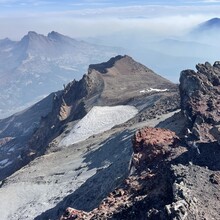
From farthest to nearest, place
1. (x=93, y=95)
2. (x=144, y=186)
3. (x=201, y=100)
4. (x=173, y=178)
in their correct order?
1. (x=93, y=95)
2. (x=201, y=100)
3. (x=144, y=186)
4. (x=173, y=178)

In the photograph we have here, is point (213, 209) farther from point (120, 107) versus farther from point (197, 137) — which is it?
point (120, 107)

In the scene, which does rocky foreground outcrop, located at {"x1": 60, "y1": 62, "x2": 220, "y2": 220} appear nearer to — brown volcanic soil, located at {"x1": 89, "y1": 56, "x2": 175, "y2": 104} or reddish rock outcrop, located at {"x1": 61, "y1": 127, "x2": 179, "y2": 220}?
reddish rock outcrop, located at {"x1": 61, "y1": 127, "x2": 179, "y2": 220}

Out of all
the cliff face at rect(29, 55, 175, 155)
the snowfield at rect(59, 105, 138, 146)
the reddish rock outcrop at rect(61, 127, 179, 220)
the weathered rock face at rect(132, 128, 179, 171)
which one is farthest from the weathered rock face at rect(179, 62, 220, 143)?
the cliff face at rect(29, 55, 175, 155)

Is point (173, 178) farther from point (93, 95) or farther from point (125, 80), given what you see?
point (125, 80)

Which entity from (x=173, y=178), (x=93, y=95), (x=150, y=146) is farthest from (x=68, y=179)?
(x=93, y=95)

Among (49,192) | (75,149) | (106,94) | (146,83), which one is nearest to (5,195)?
(49,192)

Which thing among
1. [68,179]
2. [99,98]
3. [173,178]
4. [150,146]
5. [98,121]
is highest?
[173,178]
